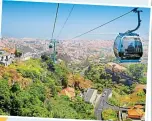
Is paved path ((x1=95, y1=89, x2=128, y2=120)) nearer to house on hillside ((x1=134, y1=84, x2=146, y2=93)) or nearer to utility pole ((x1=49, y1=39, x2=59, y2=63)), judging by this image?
house on hillside ((x1=134, y1=84, x2=146, y2=93))

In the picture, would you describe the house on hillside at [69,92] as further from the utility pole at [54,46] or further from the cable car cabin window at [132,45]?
the cable car cabin window at [132,45]

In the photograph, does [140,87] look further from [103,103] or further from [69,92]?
[69,92]

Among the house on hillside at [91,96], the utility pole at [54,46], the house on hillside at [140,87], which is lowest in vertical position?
the house on hillside at [91,96]

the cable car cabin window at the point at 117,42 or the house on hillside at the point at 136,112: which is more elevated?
the cable car cabin window at the point at 117,42

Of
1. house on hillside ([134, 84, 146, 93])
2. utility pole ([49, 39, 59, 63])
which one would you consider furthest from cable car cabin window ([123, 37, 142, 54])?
utility pole ([49, 39, 59, 63])

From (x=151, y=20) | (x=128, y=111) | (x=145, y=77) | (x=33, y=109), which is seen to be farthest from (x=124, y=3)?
(x=33, y=109)

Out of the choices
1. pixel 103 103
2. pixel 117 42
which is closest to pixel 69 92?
pixel 103 103

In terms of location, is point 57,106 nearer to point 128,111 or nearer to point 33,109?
point 33,109

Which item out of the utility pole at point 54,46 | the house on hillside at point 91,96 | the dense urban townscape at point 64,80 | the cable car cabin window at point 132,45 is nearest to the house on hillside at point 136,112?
the dense urban townscape at point 64,80
